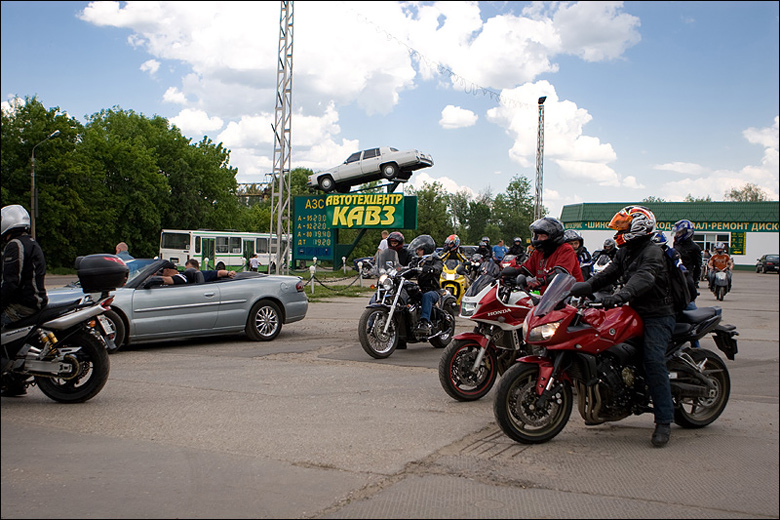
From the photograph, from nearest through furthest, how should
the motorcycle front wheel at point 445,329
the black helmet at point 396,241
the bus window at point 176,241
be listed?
the black helmet at point 396,241 → the motorcycle front wheel at point 445,329 → the bus window at point 176,241

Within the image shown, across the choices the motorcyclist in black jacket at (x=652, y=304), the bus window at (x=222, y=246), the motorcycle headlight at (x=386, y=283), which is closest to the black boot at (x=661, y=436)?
the motorcyclist in black jacket at (x=652, y=304)

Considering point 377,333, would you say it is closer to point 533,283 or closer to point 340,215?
point 533,283

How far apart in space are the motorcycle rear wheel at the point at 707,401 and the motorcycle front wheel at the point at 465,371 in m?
1.86

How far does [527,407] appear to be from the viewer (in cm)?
563

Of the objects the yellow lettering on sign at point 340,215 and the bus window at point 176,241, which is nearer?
the yellow lettering on sign at point 340,215

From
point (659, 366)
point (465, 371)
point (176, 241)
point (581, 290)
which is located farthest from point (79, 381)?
point (176, 241)

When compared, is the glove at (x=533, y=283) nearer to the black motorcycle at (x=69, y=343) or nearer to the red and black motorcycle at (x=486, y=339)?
the red and black motorcycle at (x=486, y=339)

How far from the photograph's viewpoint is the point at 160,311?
10.9 metres

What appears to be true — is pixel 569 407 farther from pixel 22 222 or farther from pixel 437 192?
pixel 437 192

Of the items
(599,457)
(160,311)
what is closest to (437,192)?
(160,311)

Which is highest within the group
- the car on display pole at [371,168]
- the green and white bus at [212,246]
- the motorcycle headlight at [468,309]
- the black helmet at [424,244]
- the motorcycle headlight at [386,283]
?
the car on display pole at [371,168]

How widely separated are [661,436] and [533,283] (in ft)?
7.01

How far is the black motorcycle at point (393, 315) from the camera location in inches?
397

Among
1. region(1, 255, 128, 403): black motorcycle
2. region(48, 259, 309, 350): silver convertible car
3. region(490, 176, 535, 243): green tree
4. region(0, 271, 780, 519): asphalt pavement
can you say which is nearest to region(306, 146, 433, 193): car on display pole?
region(48, 259, 309, 350): silver convertible car
